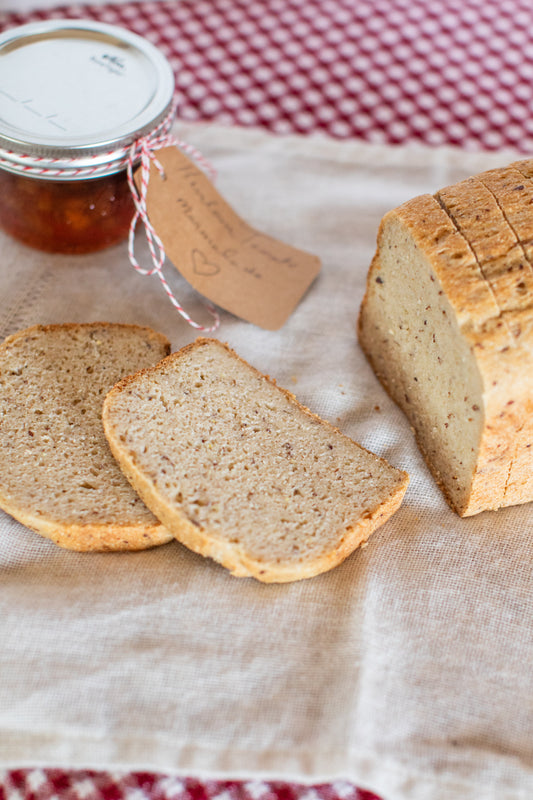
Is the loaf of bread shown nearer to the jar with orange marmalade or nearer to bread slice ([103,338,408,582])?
bread slice ([103,338,408,582])

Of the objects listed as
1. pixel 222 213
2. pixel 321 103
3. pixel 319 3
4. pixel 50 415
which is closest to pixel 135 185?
pixel 222 213

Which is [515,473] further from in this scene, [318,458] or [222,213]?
[222,213]

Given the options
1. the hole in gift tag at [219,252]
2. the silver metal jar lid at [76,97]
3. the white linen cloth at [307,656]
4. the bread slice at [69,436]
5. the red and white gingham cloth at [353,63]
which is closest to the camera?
the white linen cloth at [307,656]

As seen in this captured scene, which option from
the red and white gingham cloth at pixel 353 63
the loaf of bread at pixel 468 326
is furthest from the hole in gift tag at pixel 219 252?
the red and white gingham cloth at pixel 353 63

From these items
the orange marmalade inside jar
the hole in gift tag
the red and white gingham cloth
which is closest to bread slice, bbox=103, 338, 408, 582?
the hole in gift tag

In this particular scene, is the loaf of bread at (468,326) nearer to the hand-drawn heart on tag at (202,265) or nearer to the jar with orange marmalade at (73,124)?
the hand-drawn heart on tag at (202,265)

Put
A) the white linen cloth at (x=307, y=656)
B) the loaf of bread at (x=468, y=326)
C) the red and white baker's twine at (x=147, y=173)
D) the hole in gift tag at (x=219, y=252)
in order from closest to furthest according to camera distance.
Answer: the white linen cloth at (x=307, y=656) < the loaf of bread at (x=468, y=326) < the red and white baker's twine at (x=147, y=173) < the hole in gift tag at (x=219, y=252)
